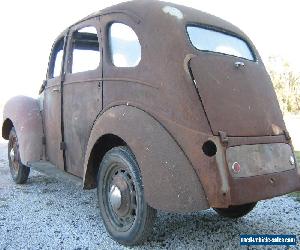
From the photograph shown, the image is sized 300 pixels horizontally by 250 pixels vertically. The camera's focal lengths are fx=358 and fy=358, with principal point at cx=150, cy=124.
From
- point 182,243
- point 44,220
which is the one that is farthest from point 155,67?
point 44,220

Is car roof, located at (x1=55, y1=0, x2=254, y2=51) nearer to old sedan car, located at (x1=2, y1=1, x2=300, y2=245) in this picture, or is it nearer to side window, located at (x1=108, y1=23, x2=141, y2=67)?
old sedan car, located at (x1=2, y1=1, x2=300, y2=245)

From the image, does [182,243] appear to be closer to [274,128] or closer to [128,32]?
[274,128]

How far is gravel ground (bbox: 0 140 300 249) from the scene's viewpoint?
327cm

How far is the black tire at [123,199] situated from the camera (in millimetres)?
2963

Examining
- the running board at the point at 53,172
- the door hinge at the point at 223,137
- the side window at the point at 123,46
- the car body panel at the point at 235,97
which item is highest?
the side window at the point at 123,46

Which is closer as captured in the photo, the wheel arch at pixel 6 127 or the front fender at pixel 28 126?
the front fender at pixel 28 126

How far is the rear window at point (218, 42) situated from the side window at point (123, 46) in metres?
0.51

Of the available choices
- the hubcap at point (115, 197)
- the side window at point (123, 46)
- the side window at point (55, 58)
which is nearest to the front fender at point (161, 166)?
the hubcap at point (115, 197)

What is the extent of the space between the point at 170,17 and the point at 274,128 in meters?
1.36

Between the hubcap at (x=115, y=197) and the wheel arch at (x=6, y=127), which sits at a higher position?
the hubcap at (x=115, y=197)

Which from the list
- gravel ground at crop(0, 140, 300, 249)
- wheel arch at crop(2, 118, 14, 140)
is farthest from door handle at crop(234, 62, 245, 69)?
wheel arch at crop(2, 118, 14, 140)

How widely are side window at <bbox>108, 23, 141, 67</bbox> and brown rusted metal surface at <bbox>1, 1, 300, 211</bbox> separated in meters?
0.07

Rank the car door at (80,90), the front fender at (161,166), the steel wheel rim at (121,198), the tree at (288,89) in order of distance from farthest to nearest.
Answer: the tree at (288,89)
the car door at (80,90)
the steel wheel rim at (121,198)
the front fender at (161,166)

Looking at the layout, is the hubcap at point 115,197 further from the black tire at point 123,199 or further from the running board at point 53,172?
the running board at point 53,172
